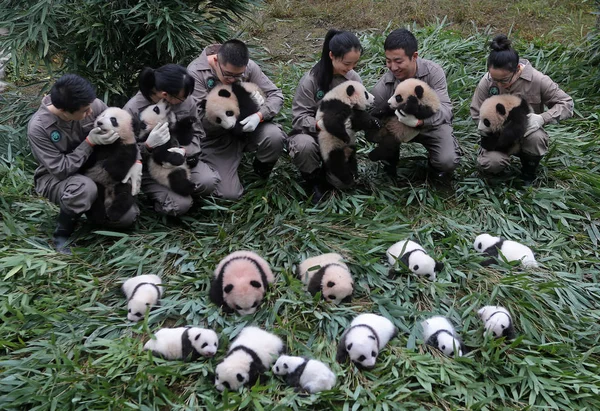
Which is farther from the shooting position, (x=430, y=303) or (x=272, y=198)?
(x=272, y=198)

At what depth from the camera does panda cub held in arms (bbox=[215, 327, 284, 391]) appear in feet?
9.87

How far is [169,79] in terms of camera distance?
13.1ft

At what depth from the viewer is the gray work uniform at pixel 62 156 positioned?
12.6ft

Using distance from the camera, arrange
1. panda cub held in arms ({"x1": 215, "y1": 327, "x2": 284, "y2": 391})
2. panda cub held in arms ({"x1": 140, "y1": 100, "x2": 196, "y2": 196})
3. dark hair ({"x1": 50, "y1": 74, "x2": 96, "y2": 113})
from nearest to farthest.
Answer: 1. panda cub held in arms ({"x1": 215, "y1": 327, "x2": 284, "y2": 391})
2. dark hair ({"x1": 50, "y1": 74, "x2": 96, "y2": 113})
3. panda cub held in arms ({"x1": 140, "y1": 100, "x2": 196, "y2": 196})

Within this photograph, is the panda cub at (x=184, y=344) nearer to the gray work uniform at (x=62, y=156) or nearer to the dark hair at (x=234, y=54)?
the gray work uniform at (x=62, y=156)

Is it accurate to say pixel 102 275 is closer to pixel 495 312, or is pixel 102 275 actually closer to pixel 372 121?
pixel 372 121

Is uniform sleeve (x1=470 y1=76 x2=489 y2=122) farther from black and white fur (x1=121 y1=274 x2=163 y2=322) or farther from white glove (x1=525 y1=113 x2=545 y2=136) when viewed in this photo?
black and white fur (x1=121 y1=274 x2=163 y2=322)

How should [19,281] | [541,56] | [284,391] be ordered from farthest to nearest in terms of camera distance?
1. [541,56]
2. [19,281]
3. [284,391]

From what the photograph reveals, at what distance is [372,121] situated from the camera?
4.38 m

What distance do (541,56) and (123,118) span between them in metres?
4.76

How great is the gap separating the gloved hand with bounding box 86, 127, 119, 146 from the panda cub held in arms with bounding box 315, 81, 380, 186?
5.07 ft

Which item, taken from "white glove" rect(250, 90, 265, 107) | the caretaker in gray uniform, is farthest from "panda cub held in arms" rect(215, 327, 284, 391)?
"white glove" rect(250, 90, 265, 107)

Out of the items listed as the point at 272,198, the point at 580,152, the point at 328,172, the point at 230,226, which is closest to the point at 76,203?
the point at 230,226

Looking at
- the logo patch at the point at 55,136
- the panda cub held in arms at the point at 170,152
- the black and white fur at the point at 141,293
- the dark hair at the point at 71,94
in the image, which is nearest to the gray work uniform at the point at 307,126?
the panda cub held in arms at the point at 170,152
